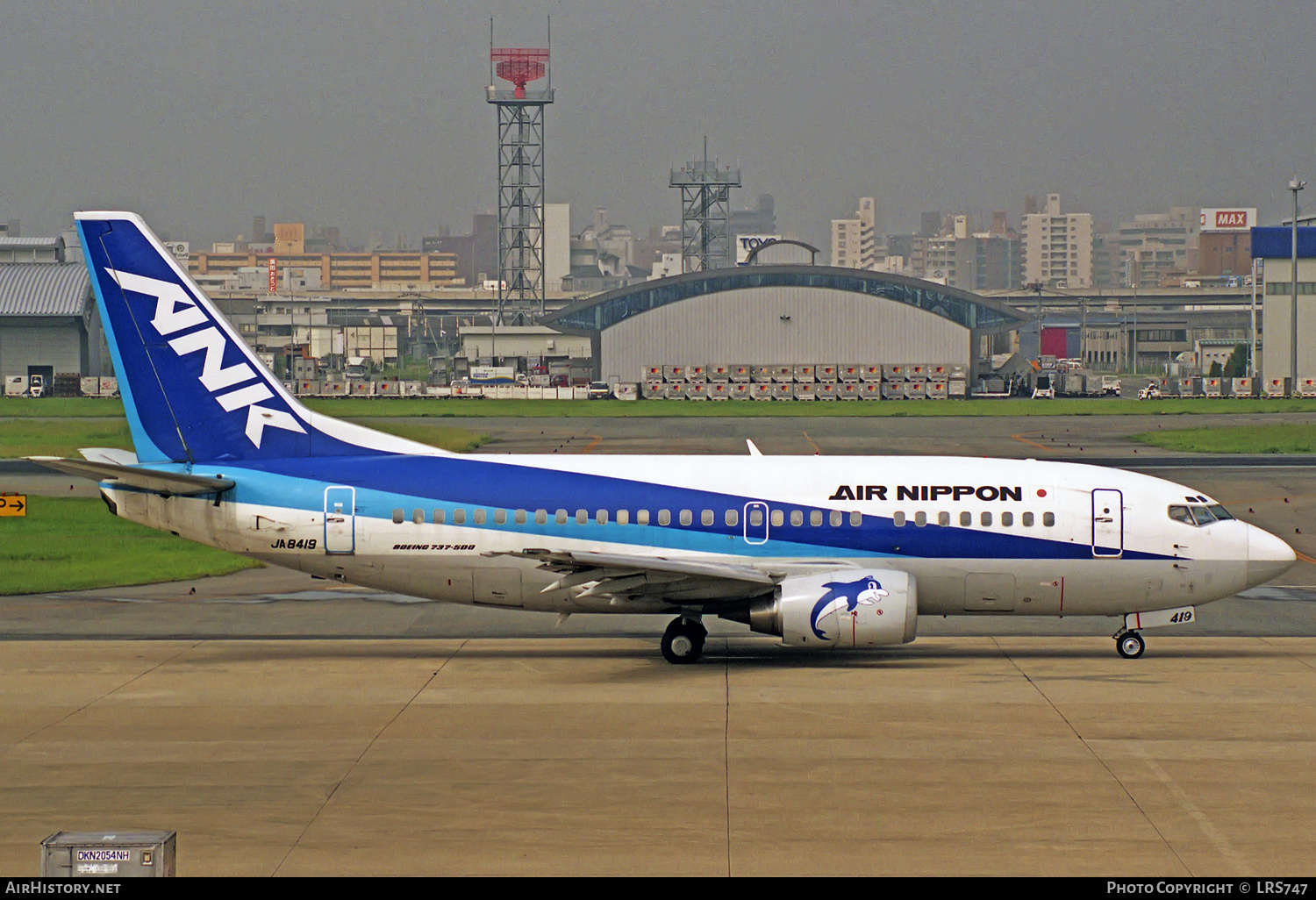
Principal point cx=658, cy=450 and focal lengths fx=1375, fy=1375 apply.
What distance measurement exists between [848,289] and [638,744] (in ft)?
388

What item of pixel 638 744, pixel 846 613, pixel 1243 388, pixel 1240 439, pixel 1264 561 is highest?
pixel 1243 388

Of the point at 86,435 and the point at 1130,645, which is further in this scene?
the point at 86,435

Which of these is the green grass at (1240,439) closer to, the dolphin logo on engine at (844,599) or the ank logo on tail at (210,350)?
the dolphin logo on engine at (844,599)

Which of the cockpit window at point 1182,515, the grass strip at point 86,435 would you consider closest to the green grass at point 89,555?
the grass strip at point 86,435

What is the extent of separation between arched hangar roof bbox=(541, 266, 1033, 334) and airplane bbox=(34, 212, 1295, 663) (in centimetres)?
10813

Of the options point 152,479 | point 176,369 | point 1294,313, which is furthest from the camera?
point 1294,313

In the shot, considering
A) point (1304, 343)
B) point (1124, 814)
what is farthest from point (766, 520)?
point (1304, 343)

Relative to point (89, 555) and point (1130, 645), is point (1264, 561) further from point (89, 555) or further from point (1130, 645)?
point (89, 555)

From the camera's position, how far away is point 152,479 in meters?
24.7

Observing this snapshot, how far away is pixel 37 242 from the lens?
139750 millimetres

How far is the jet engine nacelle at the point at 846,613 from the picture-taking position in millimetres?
23547

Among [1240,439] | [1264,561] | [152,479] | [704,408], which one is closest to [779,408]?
[704,408]

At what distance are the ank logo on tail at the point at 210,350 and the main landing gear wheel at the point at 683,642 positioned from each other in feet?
26.4

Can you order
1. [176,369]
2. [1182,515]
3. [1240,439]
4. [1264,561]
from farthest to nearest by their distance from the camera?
1. [1240,439]
2. [176,369]
3. [1182,515]
4. [1264,561]
